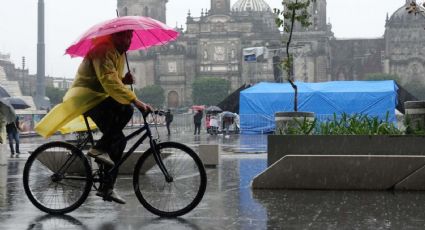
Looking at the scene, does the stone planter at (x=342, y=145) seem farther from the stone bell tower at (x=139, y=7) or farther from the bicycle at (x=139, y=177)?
the stone bell tower at (x=139, y=7)

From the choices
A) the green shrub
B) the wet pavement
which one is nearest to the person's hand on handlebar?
the wet pavement

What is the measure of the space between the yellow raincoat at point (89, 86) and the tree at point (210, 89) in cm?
8389

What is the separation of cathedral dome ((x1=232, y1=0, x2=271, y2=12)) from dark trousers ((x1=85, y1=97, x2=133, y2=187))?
103902 millimetres

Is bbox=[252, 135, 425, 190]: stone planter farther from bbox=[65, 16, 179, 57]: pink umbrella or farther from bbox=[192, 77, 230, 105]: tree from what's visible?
bbox=[192, 77, 230, 105]: tree

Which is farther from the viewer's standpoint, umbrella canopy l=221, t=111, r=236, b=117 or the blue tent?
umbrella canopy l=221, t=111, r=236, b=117

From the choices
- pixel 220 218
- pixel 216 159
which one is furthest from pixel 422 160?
pixel 216 159

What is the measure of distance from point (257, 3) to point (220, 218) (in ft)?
348

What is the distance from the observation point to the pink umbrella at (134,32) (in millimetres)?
5129

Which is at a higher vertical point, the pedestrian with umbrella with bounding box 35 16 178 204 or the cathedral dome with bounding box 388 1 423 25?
the cathedral dome with bounding box 388 1 423 25

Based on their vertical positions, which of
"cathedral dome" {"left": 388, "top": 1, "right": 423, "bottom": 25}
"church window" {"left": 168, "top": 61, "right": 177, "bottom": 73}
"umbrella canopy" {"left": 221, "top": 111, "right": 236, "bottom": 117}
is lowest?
"umbrella canopy" {"left": 221, "top": 111, "right": 236, "bottom": 117}

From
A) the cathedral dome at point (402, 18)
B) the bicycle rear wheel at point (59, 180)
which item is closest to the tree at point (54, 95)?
the cathedral dome at point (402, 18)

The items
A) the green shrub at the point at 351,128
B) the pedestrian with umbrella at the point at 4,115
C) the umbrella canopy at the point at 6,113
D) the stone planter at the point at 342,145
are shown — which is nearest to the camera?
the stone planter at the point at 342,145

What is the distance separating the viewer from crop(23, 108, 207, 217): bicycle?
5.10m

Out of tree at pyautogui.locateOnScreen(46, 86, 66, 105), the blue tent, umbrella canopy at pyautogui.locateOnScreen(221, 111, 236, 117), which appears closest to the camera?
the blue tent
